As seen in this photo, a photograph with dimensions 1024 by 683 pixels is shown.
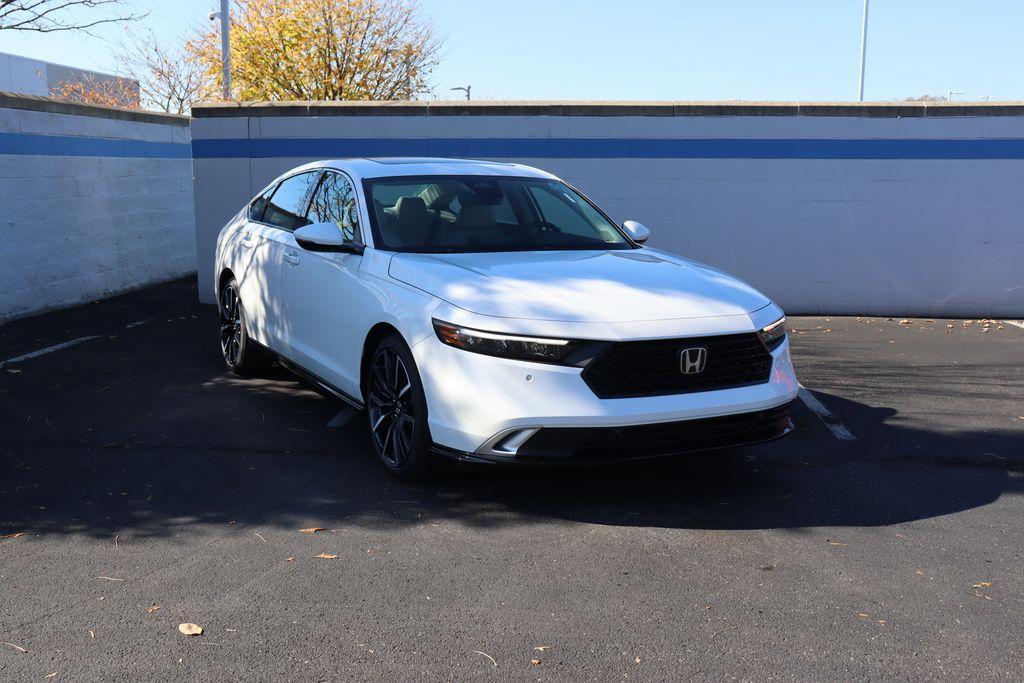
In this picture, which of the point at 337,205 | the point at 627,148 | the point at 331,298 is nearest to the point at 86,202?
the point at 627,148

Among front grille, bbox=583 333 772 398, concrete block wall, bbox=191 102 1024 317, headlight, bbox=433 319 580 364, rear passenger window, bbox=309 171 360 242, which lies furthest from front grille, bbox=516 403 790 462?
concrete block wall, bbox=191 102 1024 317

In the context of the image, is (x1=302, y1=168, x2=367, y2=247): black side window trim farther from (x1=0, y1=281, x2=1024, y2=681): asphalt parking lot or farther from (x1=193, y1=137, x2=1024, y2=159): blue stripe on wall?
(x1=193, y1=137, x2=1024, y2=159): blue stripe on wall

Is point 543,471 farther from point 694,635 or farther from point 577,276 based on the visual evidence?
point 694,635

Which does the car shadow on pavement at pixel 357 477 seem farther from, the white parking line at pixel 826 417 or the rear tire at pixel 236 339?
the rear tire at pixel 236 339

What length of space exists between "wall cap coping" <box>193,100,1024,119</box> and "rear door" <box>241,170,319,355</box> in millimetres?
4301

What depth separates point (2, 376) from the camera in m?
7.93

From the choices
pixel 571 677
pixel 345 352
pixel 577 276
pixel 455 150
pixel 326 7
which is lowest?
pixel 571 677

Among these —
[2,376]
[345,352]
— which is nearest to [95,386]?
[2,376]

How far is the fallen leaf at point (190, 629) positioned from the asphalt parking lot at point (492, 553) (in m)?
0.04

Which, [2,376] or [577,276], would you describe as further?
[2,376]

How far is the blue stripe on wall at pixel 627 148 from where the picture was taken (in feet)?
37.1

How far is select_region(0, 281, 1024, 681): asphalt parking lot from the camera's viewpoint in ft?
11.7

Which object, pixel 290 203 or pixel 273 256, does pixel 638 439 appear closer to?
pixel 273 256

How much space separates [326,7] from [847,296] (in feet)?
63.4
